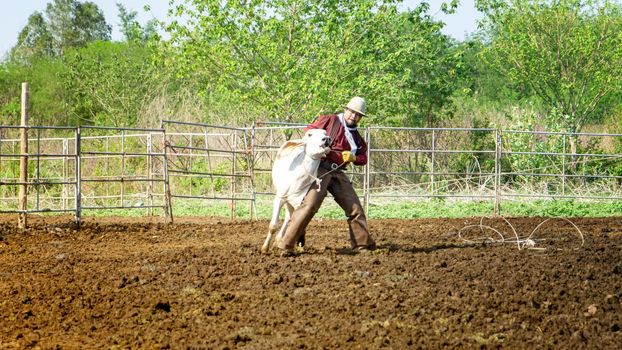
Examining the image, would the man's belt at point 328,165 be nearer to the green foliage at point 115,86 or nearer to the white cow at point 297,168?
the white cow at point 297,168

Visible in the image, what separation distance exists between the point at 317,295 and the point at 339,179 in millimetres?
2717

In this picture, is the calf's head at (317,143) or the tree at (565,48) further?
the tree at (565,48)

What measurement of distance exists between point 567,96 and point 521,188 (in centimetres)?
983

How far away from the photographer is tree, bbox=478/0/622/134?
2825cm

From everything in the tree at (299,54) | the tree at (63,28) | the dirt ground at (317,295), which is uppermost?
the tree at (63,28)

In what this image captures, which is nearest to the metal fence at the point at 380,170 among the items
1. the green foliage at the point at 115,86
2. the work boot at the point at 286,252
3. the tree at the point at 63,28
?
the work boot at the point at 286,252

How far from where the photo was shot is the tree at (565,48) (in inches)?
1112

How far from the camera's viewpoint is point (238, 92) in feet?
77.8

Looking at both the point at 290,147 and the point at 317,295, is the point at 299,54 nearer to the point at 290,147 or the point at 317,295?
the point at 290,147

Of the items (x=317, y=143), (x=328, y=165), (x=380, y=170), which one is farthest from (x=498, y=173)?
(x=317, y=143)

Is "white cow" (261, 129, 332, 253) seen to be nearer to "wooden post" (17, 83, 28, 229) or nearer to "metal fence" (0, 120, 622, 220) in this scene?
"wooden post" (17, 83, 28, 229)

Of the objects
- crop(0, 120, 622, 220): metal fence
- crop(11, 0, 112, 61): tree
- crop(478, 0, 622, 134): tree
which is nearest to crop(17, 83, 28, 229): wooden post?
crop(0, 120, 622, 220): metal fence

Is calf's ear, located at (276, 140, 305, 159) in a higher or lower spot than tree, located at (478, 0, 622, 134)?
lower

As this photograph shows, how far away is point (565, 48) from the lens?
93.6ft
